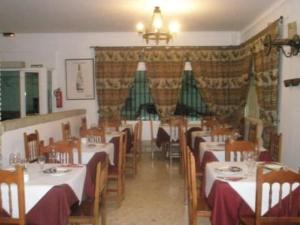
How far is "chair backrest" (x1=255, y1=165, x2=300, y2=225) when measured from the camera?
252cm

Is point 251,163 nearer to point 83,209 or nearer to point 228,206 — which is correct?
point 228,206

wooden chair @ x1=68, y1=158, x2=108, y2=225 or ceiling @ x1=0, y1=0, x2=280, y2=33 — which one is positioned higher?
ceiling @ x1=0, y1=0, x2=280, y2=33

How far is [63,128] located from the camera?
6059 millimetres

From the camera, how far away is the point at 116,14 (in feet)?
20.8

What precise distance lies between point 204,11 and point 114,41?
9.21 feet

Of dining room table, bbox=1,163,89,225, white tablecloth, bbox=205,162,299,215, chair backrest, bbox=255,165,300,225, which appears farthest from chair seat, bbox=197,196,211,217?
dining room table, bbox=1,163,89,225

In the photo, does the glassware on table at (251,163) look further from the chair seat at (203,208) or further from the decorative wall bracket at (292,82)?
the decorative wall bracket at (292,82)

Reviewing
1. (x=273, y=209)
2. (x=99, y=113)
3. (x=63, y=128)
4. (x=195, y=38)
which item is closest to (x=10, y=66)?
(x=99, y=113)

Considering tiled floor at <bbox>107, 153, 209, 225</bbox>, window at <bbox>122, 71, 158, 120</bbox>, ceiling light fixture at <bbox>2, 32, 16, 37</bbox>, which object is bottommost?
tiled floor at <bbox>107, 153, 209, 225</bbox>

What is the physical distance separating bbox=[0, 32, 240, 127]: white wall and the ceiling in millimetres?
300

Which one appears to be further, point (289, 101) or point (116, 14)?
point (116, 14)

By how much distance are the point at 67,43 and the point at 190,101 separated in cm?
324

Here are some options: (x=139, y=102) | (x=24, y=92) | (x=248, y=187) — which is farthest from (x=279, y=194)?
(x=24, y=92)

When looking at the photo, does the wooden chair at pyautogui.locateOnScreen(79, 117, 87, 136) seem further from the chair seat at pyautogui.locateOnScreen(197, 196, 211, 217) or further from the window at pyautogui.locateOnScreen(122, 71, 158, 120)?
the chair seat at pyautogui.locateOnScreen(197, 196, 211, 217)
